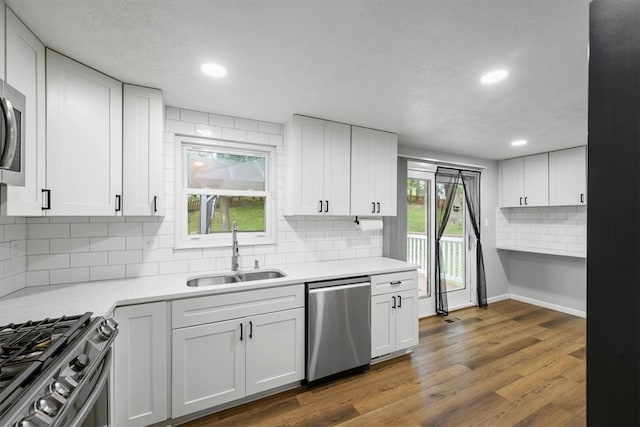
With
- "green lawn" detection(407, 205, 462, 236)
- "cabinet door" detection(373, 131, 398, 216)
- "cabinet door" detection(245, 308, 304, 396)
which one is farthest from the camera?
"green lawn" detection(407, 205, 462, 236)

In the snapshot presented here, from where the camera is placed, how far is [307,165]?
2.86 meters

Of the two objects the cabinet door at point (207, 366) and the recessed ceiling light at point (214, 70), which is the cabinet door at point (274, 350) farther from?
the recessed ceiling light at point (214, 70)

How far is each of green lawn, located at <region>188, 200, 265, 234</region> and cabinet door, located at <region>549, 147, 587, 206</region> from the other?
13.6 ft

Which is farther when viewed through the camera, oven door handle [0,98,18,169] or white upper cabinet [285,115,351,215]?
white upper cabinet [285,115,351,215]

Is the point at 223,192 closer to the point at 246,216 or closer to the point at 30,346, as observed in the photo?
the point at 246,216

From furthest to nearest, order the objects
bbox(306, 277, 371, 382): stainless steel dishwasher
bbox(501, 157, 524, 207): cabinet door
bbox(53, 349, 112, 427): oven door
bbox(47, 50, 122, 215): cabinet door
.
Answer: bbox(501, 157, 524, 207): cabinet door
bbox(306, 277, 371, 382): stainless steel dishwasher
bbox(47, 50, 122, 215): cabinet door
bbox(53, 349, 112, 427): oven door

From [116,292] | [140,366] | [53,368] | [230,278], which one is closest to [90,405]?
[53,368]

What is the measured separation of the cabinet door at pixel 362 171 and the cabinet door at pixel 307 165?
391 millimetres

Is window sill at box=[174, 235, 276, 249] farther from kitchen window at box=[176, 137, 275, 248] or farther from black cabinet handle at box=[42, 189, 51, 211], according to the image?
black cabinet handle at box=[42, 189, 51, 211]

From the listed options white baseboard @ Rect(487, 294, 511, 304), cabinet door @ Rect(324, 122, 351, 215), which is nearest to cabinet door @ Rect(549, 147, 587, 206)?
white baseboard @ Rect(487, 294, 511, 304)

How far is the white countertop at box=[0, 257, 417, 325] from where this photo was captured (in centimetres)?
158

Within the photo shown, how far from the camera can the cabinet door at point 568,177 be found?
12.9 feet

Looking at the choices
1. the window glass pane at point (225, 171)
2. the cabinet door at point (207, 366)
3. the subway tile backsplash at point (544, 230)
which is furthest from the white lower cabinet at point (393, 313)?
the subway tile backsplash at point (544, 230)

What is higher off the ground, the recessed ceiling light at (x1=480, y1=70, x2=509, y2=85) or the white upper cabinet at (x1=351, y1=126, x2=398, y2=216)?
the recessed ceiling light at (x1=480, y1=70, x2=509, y2=85)
